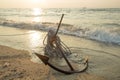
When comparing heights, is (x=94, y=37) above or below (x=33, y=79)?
below

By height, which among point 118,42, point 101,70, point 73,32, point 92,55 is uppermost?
point 101,70

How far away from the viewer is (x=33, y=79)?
19.3 ft

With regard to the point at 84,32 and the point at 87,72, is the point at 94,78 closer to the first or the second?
the point at 87,72

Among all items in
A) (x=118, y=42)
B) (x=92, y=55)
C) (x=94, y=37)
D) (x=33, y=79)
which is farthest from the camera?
(x=94, y=37)

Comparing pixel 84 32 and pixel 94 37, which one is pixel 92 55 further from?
pixel 84 32

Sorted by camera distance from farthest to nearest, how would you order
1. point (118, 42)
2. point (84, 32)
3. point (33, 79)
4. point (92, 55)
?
point (84, 32) < point (118, 42) < point (92, 55) < point (33, 79)

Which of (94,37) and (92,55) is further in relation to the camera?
(94,37)

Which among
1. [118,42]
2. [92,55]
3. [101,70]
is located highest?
[101,70]

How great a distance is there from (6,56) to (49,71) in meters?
2.19

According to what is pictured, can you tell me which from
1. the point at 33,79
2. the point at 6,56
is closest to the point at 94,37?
the point at 6,56

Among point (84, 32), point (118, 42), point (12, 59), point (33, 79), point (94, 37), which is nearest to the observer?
point (33, 79)

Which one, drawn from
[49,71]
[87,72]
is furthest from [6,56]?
[87,72]

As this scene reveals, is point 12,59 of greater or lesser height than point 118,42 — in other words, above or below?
above

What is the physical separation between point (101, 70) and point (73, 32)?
9182mm
